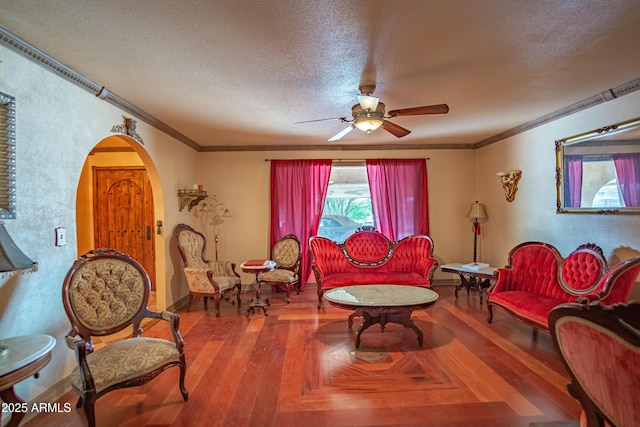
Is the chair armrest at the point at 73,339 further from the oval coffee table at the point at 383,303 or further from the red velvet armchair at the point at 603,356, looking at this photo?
the red velvet armchair at the point at 603,356

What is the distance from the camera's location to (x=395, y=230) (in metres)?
5.56

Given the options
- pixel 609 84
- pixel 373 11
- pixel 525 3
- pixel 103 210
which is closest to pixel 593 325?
pixel 525 3

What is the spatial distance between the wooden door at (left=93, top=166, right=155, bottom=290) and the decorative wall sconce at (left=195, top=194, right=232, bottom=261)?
86cm

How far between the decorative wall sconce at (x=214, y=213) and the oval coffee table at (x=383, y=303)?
9.50ft

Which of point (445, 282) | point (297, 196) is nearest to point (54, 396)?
point (297, 196)

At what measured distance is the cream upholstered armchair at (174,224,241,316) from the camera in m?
4.17

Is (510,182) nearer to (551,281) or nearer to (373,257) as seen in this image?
(551,281)

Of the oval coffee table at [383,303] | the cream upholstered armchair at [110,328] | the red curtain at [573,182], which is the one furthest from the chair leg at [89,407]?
the red curtain at [573,182]

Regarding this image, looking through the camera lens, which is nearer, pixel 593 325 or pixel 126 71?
pixel 593 325

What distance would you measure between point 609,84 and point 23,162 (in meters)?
5.01

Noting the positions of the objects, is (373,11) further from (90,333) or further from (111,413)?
(111,413)

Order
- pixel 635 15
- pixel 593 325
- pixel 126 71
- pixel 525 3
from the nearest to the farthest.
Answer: pixel 593 325 < pixel 525 3 < pixel 635 15 < pixel 126 71

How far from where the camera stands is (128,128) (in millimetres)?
3369

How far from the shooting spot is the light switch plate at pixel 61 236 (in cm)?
242
